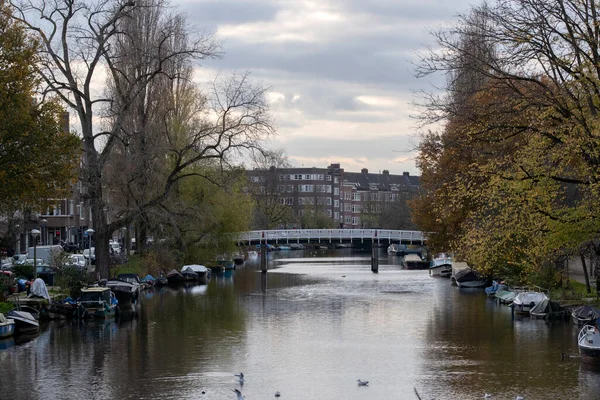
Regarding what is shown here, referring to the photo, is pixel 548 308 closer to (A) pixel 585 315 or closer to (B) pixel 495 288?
(A) pixel 585 315

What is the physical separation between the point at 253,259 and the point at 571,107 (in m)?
88.4

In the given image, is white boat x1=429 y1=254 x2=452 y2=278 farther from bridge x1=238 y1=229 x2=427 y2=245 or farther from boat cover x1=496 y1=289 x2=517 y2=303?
boat cover x1=496 y1=289 x2=517 y2=303

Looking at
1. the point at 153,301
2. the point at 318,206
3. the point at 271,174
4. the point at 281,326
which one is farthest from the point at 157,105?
the point at 318,206

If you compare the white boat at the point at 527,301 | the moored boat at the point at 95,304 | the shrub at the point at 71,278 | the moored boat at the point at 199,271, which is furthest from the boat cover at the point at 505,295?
the moored boat at the point at 199,271

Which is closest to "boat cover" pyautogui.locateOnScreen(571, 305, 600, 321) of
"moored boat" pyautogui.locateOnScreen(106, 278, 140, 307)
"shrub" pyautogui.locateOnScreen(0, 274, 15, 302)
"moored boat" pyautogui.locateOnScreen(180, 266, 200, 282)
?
"moored boat" pyautogui.locateOnScreen(106, 278, 140, 307)

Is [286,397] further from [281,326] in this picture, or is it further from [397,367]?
[281,326]

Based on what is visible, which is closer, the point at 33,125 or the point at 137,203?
the point at 33,125

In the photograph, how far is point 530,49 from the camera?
27.1 m

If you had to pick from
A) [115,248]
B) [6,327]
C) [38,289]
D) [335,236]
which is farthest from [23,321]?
[335,236]

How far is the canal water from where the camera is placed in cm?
2577

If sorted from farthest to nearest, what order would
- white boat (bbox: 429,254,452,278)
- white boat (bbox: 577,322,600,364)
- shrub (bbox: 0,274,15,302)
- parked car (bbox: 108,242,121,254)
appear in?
white boat (bbox: 429,254,452,278)
parked car (bbox: 108,242,121,254)
shrub (bbox: 0,274,15,302)
white boat (bbox: 577,322,600,364)

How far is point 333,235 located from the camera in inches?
3615

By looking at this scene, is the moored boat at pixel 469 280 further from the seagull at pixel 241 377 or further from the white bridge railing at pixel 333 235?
the seagull at pixel 241 377

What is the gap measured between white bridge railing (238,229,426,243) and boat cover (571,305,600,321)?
175 feet
